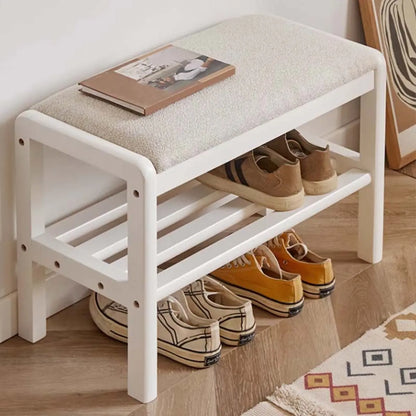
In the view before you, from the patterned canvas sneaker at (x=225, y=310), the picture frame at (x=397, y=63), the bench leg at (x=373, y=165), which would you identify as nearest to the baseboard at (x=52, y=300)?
the patterned canvas sneaker at (x=225, y=310)

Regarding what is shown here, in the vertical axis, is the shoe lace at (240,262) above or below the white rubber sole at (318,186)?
below

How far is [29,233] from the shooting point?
205 centimetres

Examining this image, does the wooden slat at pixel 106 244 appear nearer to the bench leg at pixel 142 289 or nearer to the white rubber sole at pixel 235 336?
the bench leg at pixel 142 289

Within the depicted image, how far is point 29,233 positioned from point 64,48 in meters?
0.36

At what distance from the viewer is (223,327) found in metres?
2.14

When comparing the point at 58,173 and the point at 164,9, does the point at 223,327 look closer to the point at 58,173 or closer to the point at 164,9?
the point at 58,173

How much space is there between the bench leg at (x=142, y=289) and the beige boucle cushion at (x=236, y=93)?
0.22 ft

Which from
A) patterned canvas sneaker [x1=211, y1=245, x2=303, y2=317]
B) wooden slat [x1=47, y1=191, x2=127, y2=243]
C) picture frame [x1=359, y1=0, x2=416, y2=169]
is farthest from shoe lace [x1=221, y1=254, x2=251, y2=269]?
→ picture frame [x1=359, y1=0, x2=416, y2=169]

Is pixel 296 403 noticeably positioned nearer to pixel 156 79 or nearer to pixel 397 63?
pixel 156 79

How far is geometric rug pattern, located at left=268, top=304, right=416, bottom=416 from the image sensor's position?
78.4 inches

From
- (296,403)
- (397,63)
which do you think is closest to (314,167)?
(296,403)

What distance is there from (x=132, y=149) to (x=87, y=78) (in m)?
0.32

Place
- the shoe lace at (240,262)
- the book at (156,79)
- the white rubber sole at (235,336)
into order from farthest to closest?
the shoe lace at (240,262)
the white rubber sole at (235,336)
the book at (156,79)

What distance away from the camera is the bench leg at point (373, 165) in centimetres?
227
